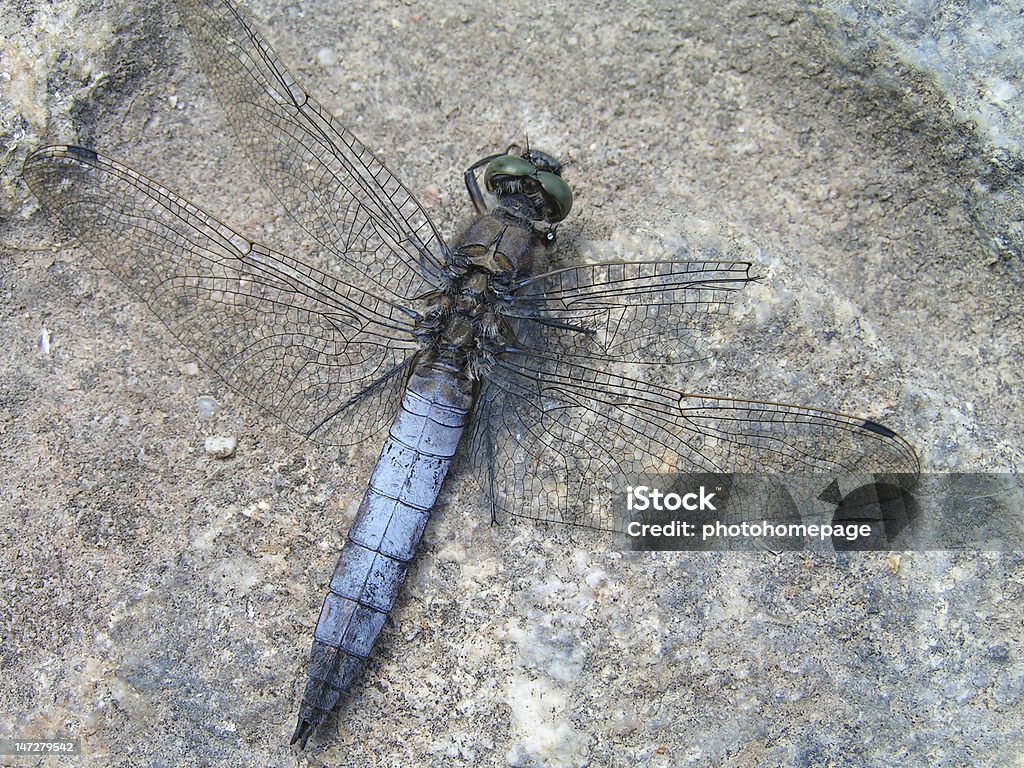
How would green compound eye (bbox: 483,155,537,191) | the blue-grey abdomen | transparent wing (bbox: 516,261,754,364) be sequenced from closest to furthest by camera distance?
the blue-grey abdomen
transparent wing (bbox: 516,261,754,364)
green compound eye (bbox: 483,155,537,191)

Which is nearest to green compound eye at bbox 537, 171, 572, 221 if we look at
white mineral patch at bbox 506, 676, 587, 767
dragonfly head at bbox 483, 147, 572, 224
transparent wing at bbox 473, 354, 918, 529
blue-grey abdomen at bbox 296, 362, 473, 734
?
dragonfly head at bbox 483, 147, 572, 224

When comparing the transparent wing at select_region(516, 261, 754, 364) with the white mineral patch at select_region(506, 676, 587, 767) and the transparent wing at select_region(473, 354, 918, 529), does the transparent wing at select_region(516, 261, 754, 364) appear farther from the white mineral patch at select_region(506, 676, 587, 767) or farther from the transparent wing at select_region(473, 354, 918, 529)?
the white mineral patch at select_region(506, 676, 587, 767)

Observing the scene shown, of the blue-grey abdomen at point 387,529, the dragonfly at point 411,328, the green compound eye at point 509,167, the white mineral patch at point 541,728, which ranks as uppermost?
the green compound eye at point 509,167

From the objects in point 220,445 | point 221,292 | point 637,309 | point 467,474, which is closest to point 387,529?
point 467,474

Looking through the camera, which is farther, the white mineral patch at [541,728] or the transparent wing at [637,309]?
the transparent wing at [637,309]

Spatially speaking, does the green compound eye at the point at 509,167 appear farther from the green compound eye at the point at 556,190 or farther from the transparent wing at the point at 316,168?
the transparent wing at the point at 316,168

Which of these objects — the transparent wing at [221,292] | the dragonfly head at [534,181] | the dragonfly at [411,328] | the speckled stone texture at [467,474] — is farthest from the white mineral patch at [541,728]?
the dragonfly head at [534,181]

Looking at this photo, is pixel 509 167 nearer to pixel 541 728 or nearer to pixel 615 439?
pixel 615 439
